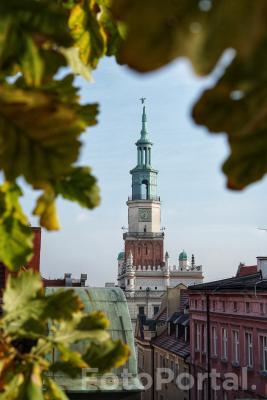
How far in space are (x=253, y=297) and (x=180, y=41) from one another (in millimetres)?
21018

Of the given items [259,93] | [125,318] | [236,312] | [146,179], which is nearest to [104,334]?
[259,93]

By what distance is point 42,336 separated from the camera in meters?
1.31

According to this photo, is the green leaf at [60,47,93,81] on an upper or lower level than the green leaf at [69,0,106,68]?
lower

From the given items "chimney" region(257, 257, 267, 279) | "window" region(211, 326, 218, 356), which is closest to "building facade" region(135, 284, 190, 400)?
"window" region(211, 326, 218, 356)

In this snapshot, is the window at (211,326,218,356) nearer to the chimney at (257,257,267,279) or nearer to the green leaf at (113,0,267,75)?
the chimney at (257,257,267,279)

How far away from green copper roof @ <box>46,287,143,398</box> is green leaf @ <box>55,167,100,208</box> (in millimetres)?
1665

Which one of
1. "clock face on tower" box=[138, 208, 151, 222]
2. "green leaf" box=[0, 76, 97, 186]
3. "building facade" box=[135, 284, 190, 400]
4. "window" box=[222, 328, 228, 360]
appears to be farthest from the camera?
"clock face on tower" box=[138, 208, 151, 222]

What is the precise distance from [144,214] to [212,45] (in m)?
79.2

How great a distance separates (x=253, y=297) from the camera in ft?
68.2

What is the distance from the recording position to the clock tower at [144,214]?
256ft

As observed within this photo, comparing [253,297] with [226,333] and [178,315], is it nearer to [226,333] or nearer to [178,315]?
[226,333]

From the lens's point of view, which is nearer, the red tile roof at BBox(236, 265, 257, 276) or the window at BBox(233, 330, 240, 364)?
the window at BBox(233, 330, 240, 364)

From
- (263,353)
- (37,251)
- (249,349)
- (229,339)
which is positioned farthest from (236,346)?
(37,251)

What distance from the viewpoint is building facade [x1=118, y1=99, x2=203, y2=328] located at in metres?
73.7
